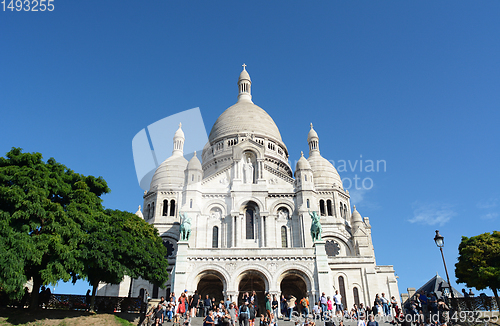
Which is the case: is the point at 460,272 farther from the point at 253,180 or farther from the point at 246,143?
the point at 246,143

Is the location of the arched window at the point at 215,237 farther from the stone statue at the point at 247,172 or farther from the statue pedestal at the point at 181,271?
the statue pedestal at the point at 181,271

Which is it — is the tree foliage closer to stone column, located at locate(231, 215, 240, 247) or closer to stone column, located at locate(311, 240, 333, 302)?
stone column, located at locate(231, 215, 240, 247)

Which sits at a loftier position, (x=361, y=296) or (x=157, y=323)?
(x=361, y=296)

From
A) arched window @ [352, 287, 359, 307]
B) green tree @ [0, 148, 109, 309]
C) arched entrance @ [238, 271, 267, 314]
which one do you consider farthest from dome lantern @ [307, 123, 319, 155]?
green tree @ [0, 148, 109, 309]

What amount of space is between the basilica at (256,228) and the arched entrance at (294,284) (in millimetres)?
89

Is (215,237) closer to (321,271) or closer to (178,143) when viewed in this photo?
(321,271)

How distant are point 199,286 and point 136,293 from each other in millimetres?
10065

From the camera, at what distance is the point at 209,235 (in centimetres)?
3719

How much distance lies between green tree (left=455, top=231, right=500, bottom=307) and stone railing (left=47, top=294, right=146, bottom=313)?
22272mm

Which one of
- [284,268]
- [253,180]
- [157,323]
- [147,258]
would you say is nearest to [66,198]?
[147,258]

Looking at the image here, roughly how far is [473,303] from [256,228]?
1928 cm

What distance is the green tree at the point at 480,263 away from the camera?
88.4 ft

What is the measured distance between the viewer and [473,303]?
2267 centimetres

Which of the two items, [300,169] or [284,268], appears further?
[300,169]
